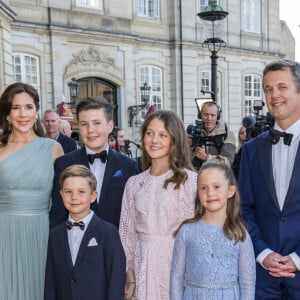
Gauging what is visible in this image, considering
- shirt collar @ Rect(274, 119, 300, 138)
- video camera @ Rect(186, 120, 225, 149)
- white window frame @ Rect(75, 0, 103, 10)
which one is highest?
white window frame @ Rect(75, 0, 103, 10)

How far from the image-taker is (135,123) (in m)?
18.2

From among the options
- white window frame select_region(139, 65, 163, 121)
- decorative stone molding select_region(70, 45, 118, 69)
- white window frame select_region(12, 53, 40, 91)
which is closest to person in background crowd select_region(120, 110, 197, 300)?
white window frame select_region(12, 53, 40, 91)

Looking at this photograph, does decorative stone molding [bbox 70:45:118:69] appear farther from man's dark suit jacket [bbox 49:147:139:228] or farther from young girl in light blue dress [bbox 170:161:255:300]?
young girl in light blue dress [bbox 170:161:255:300]

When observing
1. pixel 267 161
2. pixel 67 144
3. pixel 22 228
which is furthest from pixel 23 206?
pixel 67 144

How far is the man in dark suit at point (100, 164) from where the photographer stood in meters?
3.50

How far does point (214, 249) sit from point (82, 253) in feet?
2.78

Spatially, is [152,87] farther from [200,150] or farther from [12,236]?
[12,236]

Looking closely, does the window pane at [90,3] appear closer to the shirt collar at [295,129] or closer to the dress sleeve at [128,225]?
the dress sleeve at [128,225]

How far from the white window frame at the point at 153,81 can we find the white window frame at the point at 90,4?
296 centimetres

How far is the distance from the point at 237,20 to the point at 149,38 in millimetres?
5145

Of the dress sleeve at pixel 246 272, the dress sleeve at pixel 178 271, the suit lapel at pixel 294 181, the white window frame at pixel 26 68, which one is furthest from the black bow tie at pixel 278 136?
the white window frame at pixel 26 68

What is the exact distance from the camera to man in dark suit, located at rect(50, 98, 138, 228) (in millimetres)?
3496

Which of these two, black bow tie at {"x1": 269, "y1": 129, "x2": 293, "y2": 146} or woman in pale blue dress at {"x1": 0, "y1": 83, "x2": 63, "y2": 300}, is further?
woman in pale blue dress at {"x1": 0, "y1": 83, "x2": 63, "y2": 300}

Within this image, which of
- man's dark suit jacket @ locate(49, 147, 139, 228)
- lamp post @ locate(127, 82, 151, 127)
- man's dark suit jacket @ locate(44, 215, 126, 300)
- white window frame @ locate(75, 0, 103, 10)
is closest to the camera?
man's dark suit jacket @ locate(44, 215, 126, 300)
